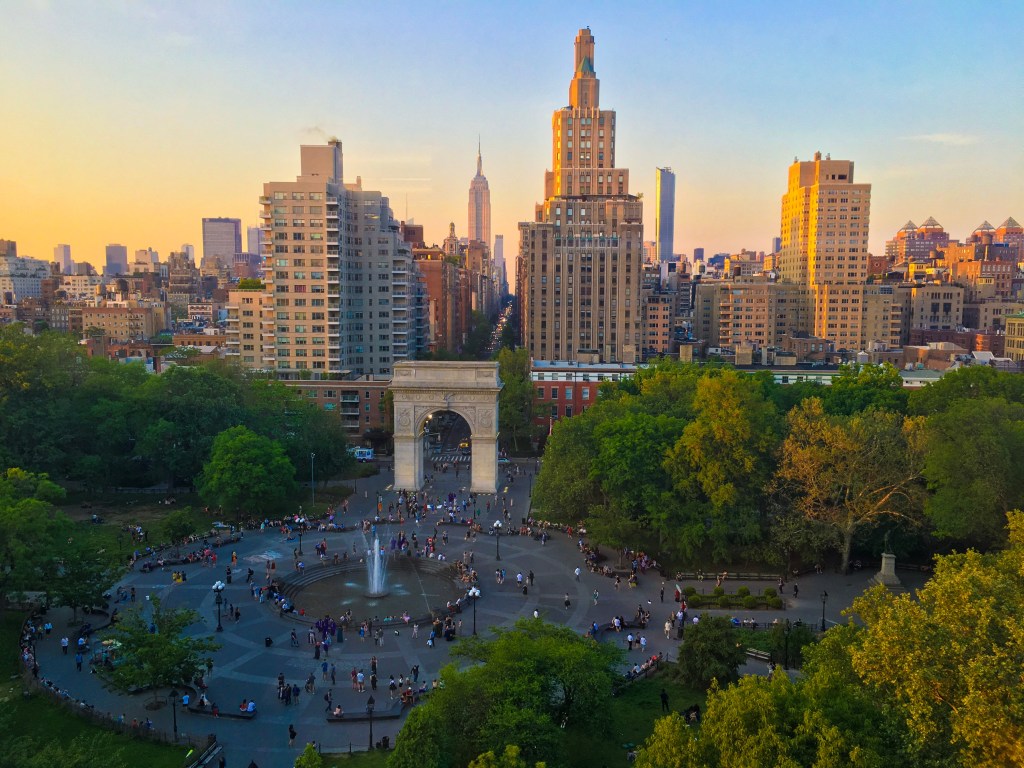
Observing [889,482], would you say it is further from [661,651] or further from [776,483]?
[661,651]

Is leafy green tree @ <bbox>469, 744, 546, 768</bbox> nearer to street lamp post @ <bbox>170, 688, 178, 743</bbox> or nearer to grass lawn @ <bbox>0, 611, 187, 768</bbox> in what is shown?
grass lawn @ <bbox>0, 611, 187, 768</bbox>

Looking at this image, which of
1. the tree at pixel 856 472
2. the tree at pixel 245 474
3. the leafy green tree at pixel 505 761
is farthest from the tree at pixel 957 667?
the tree at pixel 245 474

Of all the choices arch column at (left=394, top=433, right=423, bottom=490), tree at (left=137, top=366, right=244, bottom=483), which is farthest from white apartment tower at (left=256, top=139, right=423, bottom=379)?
arch column at (left=394, top=433, right=423, bottom=490)

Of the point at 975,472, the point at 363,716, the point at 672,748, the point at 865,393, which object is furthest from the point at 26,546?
the point at 865,393

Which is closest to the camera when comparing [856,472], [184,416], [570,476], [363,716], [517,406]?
[363,716]

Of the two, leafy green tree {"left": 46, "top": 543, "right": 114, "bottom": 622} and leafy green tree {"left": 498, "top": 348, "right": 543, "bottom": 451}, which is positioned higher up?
leafy green tree {"left": 498, "top": 348, "right": 543, "bottom": 451}

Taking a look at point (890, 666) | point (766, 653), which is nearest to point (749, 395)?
point (766, 653)

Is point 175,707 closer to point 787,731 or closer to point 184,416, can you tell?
point 787,731

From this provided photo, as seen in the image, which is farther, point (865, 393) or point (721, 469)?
point (865, 393)
